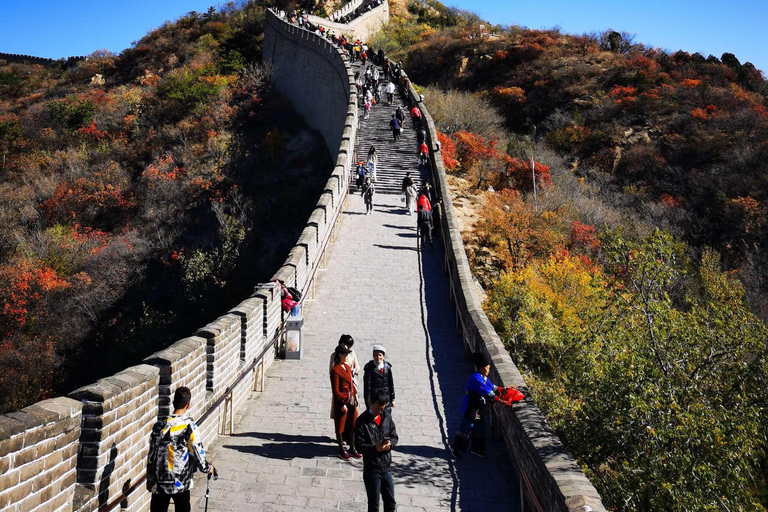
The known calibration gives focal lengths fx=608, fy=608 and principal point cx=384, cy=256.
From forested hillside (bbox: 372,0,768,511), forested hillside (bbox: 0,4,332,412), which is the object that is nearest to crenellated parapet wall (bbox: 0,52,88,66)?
forested hillside (bbox: 0,4,332,412)

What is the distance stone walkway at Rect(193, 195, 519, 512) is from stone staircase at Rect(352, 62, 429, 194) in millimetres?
9188

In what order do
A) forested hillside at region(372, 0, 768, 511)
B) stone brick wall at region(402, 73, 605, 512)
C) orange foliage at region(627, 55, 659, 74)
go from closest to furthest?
1. stone brick wall at region(402, 73, 605, 512)
2. forested hillside at region(372, 0, 768, 511)
3. orange foliage at region(627, 55, 659, 74)

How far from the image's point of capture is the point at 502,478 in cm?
698

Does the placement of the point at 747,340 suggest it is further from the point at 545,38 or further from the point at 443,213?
the point at 545,38

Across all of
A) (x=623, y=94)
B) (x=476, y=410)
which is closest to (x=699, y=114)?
(x=623, y=94)

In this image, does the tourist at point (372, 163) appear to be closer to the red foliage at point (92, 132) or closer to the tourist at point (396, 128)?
the tourist at point (396, 128)

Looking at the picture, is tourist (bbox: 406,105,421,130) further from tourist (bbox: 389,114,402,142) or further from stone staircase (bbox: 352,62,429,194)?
tourist (bbox: 389,114,402,142)

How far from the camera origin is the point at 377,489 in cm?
562

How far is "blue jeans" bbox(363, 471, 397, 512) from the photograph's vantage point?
221 inches

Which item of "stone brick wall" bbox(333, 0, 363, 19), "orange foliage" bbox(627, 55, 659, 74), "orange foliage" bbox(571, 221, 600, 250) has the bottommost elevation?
"orange foliage" bbox(571, 221, 600, 250)

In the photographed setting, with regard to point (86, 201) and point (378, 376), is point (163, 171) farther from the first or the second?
point (378, 376)

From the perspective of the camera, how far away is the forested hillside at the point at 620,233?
26.7 feet

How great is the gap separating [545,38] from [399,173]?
37938 mm

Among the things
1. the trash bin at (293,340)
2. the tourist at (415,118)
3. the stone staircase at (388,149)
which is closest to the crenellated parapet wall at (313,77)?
the stone staircase at (388,149)
